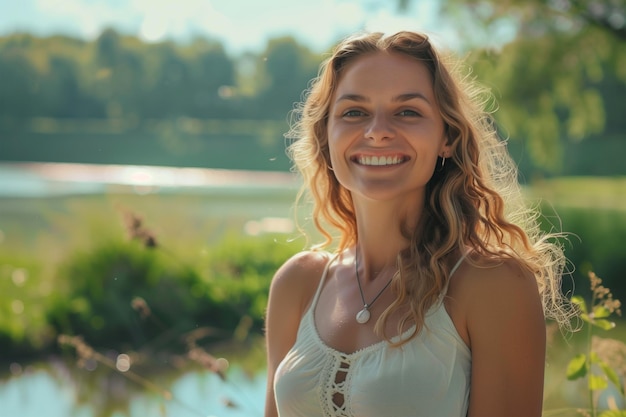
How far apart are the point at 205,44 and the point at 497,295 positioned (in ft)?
17.7

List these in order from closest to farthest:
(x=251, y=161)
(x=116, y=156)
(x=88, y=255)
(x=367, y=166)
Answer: (x=367, y=166) → (x=88, y=255) → (x=116, y=156) → (x=251, y=161)

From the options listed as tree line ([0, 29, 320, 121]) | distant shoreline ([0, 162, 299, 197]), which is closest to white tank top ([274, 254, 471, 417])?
tree line ([0, 29, 320, 121])

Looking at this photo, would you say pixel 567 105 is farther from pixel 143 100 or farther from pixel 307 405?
pixel 307 405

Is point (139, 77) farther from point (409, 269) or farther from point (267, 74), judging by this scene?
point (409, 269)

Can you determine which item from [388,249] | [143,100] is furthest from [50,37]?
[388,249]

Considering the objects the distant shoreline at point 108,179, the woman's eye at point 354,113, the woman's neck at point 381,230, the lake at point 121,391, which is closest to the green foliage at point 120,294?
the lake at point 121,391

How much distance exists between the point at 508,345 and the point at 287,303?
50 centimetres

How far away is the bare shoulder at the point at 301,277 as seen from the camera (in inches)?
67.4

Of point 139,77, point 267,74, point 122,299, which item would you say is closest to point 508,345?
point 122,299

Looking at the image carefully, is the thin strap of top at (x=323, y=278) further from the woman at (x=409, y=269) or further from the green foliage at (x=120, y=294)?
the green foliage at (x=120, y=294)

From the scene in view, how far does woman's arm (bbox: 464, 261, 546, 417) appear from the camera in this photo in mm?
1383

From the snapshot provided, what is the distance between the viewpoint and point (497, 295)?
1391 millimetres

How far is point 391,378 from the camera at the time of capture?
139 centimetres

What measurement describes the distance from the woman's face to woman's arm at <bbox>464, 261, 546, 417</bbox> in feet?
0.84
